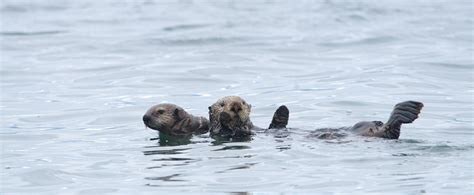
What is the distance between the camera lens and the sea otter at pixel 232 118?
31.6 ft

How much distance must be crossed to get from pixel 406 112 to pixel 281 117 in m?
1.35

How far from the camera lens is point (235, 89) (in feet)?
46.6

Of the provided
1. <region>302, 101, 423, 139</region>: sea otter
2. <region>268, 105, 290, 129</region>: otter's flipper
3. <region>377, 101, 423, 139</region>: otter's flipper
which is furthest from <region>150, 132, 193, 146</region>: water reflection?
<region>377, 101, 423, 139</region>: otter's flipper

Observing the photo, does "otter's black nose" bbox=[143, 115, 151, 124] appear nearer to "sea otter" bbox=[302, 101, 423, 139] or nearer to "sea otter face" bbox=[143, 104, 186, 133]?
"sea otter face" bbox=[143, 104, 186, 133]

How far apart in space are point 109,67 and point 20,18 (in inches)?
284

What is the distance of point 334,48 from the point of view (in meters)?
18.5

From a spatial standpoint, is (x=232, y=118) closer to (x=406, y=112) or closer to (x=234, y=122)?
(x=234, y=122)

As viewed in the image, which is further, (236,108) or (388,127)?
(236,108)

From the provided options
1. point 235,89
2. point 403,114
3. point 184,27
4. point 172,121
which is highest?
point 403,114

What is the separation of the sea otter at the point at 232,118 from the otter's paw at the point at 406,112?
3.99 feet

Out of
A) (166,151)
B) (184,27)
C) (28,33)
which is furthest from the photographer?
(184,27)

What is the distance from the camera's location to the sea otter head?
9617 millimetres

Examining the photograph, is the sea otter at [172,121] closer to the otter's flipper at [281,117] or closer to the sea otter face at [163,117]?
the sea otter face at [163,117]

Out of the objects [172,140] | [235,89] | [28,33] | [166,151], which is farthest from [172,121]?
[28,33]
